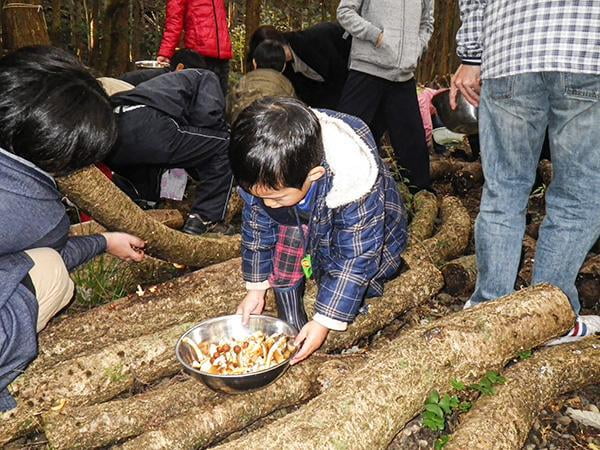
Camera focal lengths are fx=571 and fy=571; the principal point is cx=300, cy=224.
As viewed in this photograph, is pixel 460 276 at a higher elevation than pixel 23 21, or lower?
lower

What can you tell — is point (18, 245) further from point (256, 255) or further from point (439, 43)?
point (439, 43)

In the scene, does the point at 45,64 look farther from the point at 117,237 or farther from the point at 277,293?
the point at 277,293

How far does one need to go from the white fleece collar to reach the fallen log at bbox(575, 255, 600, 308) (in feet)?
5.48

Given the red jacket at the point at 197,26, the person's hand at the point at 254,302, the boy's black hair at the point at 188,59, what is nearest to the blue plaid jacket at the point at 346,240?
the person's hand at the point at 254,302

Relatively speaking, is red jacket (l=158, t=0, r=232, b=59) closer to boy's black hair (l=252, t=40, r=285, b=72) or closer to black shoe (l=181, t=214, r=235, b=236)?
boy's black hair (l=252, t=40, r=285, b=72)

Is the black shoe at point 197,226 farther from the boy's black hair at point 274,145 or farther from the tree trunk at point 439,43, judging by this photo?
the tree trunk at point 439,43

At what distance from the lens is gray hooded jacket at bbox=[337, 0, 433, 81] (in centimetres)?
434

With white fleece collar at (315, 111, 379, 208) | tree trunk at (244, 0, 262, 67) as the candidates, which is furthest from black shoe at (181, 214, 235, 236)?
tree trunk at (244, 0, 262, 67)

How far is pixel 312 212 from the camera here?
2.39m

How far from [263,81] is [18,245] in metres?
2.46

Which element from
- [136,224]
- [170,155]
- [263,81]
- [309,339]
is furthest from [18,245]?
[263,81]

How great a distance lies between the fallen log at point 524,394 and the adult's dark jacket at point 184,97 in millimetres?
2532

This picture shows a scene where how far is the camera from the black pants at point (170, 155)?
11.8ft

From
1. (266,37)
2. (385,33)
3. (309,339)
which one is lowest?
(309,339)
